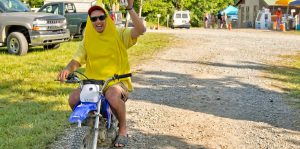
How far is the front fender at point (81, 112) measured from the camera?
11.9ft

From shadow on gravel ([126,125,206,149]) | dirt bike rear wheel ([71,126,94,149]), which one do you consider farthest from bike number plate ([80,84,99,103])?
shadow on gravel ([126,125,206,149])

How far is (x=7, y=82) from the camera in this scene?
31.2 ft

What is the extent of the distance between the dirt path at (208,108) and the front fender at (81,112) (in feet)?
5.91

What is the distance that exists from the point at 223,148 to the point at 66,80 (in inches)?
93.6

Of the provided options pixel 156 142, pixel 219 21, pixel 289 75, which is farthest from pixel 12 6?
pixel 219 21

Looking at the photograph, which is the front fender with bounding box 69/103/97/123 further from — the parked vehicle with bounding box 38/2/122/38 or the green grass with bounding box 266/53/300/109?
the parked vehicle with bounding box 38/2/122/38

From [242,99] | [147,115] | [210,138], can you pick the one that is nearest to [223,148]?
[210,138]

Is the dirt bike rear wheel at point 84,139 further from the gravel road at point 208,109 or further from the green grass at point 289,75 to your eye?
the green grass at point 289,75

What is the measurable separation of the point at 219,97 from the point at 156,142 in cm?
317

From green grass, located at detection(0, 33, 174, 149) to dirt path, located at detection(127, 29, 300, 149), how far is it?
116 cm

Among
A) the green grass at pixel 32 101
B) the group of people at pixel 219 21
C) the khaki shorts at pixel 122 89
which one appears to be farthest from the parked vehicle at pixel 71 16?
the group of people at pixel 219 21

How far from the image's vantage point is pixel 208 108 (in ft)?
25.2

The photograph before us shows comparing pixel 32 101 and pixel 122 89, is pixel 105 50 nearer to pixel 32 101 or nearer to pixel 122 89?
pixel 122 89

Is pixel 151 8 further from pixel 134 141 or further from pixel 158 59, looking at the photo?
pixel 134 141
